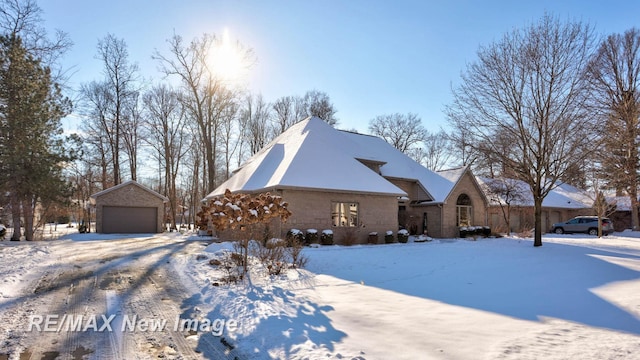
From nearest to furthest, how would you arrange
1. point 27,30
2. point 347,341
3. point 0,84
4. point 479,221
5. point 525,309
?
point 347,341 < point 525,309 < point 0,84 < point 27,30 < point 479,221

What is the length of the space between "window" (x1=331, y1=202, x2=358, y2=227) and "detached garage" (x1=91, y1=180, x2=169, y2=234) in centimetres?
1773

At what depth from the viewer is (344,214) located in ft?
62.6

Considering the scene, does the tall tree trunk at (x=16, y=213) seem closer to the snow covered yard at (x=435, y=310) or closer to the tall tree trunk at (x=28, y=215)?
the tall tree trunk at (x=28, y=215)

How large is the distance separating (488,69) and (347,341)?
1609cm

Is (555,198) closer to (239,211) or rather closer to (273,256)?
(273,256)

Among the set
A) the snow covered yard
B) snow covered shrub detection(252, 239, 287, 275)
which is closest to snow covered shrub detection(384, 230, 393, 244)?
the snow covered yard

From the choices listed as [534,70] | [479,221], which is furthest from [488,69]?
[479,221]

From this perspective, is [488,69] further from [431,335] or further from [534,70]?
[431,335]

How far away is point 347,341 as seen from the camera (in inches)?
192

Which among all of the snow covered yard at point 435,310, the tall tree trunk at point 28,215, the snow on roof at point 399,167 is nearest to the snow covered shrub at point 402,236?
the snow on roof at point 399,167

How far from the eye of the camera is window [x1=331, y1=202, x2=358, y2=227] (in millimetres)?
18703

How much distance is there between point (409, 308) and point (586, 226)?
1190 inches

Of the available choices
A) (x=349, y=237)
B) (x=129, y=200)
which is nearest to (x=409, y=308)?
(x=349, y=237)

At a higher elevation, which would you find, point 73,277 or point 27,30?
point 27,30
